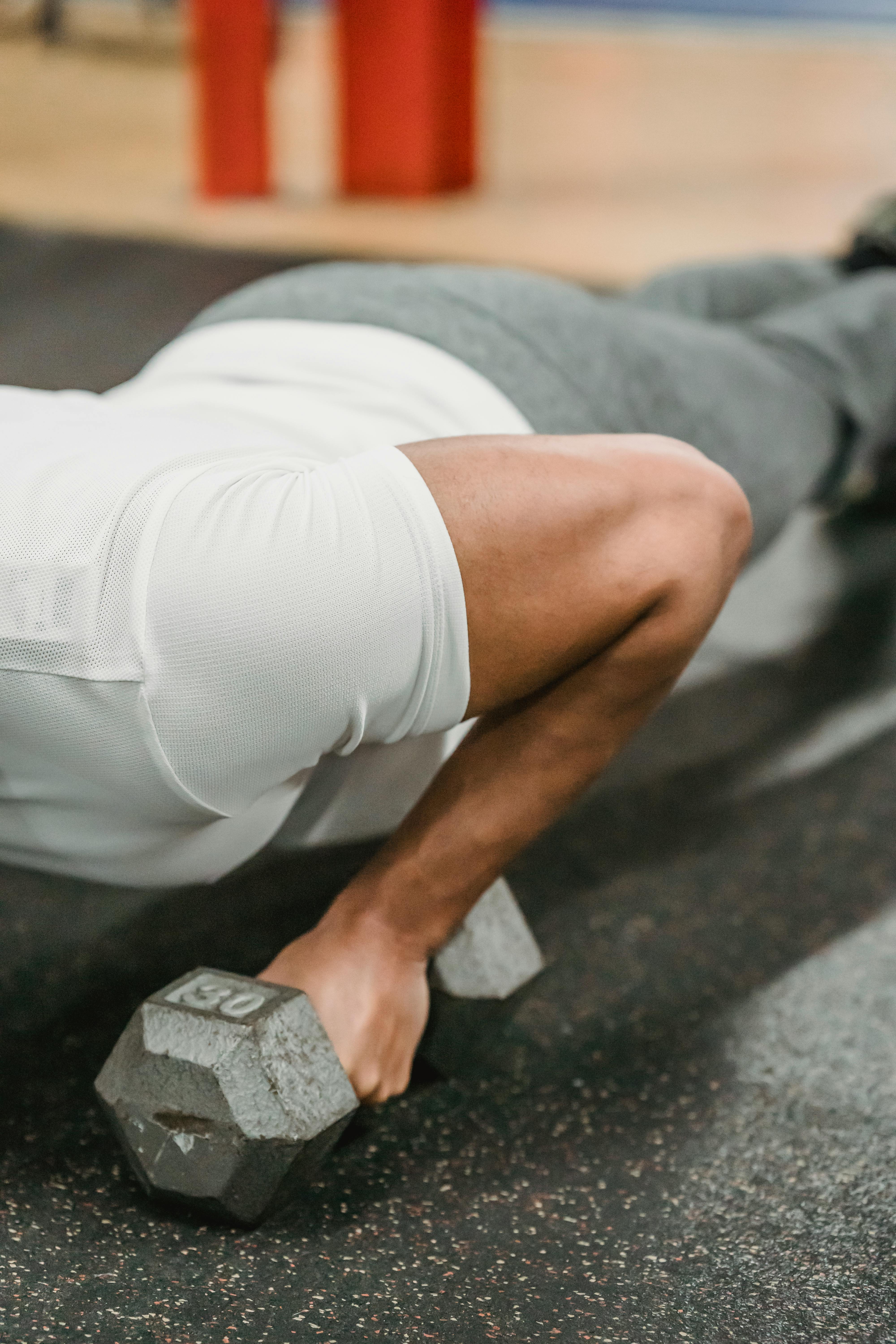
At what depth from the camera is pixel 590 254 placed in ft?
12.5

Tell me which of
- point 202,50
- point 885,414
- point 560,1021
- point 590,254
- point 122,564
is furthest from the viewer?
point 202,50

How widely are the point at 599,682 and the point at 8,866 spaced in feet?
2.08

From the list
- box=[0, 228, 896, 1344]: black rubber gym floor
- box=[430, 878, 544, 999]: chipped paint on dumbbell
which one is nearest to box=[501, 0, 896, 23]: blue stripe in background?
box=[0, 228, 896, 1344]: black rubber gym floor

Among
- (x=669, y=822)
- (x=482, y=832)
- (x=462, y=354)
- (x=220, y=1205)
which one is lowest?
(x=669, y=822)

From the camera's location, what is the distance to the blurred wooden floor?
415 cm

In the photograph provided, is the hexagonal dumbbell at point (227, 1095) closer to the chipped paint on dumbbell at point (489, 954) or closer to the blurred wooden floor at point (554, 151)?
the chipped paint on dumbbell at point (489, 954)

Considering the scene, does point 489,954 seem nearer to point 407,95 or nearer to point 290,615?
point 290,615

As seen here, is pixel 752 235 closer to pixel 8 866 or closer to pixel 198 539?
pixel 8 866

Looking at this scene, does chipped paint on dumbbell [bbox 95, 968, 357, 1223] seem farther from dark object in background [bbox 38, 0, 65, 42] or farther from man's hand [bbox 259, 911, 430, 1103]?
dark object in background [bbox 38, 0, 65, 42]

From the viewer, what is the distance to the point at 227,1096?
2.42 feet

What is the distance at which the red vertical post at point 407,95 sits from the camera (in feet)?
15.0

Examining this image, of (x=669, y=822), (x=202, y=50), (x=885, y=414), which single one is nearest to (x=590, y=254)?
(x=202, y=50)

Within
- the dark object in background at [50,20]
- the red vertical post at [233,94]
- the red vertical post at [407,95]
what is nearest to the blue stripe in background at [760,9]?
the dark object in background at [50,20]

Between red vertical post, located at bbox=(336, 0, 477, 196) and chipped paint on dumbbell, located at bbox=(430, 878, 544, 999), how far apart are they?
13.9 feet
